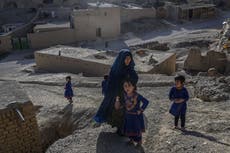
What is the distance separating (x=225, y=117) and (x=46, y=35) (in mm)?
24204

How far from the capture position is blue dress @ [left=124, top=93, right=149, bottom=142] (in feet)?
17.7

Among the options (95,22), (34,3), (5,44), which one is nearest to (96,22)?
(95,22)

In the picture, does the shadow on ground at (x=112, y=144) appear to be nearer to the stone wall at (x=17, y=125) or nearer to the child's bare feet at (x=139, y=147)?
the child's bare feet at (x=139, y=147)

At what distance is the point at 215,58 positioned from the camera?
16.8 m

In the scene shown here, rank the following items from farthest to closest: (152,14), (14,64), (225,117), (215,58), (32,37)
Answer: (152,14) < (32,37) < (14,64) < (215,58) < (225,117)

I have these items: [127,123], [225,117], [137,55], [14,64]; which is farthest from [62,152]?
[14,64]

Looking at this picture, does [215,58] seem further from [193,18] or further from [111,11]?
[193,18]

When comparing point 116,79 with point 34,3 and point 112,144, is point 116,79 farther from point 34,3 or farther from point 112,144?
point 34,3

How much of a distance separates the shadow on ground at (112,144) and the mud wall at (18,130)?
180cm

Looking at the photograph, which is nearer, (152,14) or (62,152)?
(62,152)

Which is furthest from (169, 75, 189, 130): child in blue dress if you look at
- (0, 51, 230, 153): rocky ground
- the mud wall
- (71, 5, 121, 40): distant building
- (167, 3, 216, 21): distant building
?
(167, 3, 216, 21): distant building

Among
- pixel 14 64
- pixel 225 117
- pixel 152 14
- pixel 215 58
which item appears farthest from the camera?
pixel 152 14

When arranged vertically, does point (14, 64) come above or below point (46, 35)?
below

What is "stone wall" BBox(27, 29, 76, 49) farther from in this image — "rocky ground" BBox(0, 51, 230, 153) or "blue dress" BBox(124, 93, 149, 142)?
"blue dress" BBox(124, 93, 149, 142)
